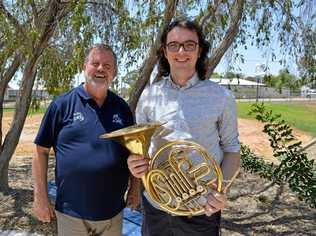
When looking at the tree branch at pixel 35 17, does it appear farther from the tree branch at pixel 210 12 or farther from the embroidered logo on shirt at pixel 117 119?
the embroidered logo on shirt at pixel 117 119

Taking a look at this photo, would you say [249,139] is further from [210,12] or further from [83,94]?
[83,94]

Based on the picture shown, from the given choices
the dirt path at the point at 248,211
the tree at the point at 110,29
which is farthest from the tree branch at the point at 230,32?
the dirt path at the point at 248,211

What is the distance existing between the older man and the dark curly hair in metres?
0.33

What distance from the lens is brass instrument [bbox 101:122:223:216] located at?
1949mm

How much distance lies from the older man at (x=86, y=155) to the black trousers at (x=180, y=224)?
35cm

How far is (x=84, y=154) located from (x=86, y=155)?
12 mm

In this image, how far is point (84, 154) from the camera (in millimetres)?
2387

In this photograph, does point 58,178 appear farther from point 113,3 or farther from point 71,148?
point 113,3

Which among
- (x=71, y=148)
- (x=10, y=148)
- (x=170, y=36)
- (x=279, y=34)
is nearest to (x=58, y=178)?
(x=71, y=148)

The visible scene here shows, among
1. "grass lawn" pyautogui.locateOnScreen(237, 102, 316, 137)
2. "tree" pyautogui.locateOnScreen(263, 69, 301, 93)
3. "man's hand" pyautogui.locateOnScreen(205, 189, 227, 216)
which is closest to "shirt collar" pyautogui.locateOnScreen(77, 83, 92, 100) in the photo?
"man's hand" pyautogui.locateOnScreen(205, 189, 227, 216)

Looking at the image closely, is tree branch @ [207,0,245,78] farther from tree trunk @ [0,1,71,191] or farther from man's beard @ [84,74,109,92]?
man's beard @ [84,74,109,92]

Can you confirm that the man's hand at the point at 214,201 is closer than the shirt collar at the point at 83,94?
Yes

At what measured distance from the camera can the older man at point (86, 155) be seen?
2395 millimetres

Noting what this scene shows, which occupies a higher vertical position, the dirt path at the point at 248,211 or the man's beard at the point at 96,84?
the man's beard at the point at 96,84
